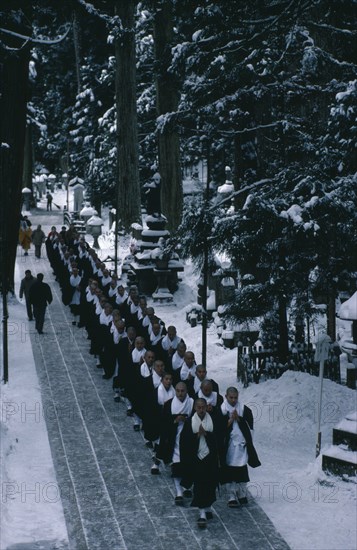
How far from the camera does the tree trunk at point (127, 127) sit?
→ 112ft

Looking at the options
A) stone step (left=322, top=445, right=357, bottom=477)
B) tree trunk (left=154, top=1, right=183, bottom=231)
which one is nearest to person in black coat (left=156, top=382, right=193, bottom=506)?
stone step (left=322, top=445, right=357, bottom=477)

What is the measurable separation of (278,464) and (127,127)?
74.0 ft

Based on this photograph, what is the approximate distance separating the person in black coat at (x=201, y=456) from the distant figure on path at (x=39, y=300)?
437 inches

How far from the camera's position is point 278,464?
541 inches

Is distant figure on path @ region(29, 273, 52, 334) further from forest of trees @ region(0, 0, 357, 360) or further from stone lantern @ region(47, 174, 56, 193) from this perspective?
stone lantern @ region(47, 174, 56, 193)

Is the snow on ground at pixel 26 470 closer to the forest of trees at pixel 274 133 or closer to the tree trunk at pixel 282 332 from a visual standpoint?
the forest of trees at pixel 274 133

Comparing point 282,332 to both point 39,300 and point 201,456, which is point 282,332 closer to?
point 201,456

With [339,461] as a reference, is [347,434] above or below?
above

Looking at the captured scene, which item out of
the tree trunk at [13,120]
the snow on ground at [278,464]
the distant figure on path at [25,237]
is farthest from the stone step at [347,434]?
the distant figure on path at [25,237]

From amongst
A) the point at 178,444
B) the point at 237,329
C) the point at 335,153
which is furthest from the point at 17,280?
the point at 178,444

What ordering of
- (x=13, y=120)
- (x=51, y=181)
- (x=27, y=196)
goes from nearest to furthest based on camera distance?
(x=13, y=120) < (x=27, y=196) < (x=51, y=181)

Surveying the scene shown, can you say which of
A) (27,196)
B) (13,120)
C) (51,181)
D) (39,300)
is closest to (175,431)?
(39,300)

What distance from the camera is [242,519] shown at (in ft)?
37.7

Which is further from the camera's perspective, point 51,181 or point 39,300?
point 51,181
